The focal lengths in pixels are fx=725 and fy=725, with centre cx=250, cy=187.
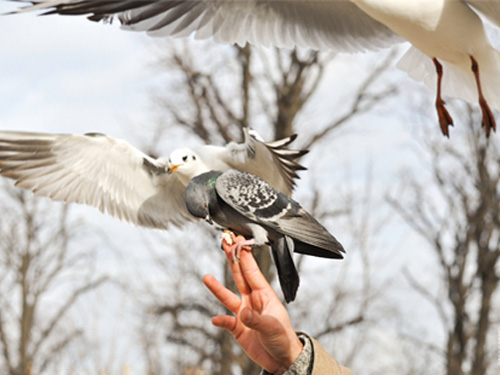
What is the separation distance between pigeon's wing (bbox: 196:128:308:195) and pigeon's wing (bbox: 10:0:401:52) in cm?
61

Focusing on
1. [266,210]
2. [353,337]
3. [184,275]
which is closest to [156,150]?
[184,275]

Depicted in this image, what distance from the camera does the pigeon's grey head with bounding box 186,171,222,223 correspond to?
2.44 meters

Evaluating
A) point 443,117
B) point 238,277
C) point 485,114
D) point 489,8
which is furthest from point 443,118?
point 238,277

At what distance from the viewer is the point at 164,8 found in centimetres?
347

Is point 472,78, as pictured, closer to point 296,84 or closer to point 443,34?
point 443,34

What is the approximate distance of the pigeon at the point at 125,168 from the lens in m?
3.62

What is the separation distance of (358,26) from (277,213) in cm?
229

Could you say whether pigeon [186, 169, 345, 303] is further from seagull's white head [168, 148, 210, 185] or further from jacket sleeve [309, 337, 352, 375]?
seagull's white head [168, 148, 210, 185]

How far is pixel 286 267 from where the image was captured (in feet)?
7.84

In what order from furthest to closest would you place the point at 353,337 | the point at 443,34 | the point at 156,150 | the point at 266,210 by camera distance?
the point at 353,337
the point at 156,150
the point at 443,34
the point at 266,210

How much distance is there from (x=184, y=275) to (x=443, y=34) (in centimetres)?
706

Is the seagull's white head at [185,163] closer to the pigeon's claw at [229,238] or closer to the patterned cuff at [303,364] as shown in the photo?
the pigeon's claw at [229,238]

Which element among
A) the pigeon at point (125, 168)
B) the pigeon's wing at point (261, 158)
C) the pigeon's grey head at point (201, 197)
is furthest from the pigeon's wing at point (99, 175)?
the pigeon's grey head at point (201, 197)

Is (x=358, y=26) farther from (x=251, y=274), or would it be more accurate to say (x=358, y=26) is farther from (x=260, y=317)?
(x=260, y=317)
